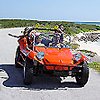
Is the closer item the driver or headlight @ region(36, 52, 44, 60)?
headlight @ region(36, 52, 44, 60)

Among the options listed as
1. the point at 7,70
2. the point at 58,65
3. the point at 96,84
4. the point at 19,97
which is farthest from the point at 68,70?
the point at 7,70

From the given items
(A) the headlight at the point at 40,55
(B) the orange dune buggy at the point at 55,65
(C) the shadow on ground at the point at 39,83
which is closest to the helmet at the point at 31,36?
(B) the orange dune buggy at the point at 55,65

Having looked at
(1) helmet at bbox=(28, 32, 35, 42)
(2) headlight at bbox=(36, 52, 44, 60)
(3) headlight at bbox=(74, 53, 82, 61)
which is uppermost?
(1) helmet at bbox=(28, 32, 35, 42)

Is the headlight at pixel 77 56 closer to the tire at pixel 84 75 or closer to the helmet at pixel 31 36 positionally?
the tire at pixel 84 75

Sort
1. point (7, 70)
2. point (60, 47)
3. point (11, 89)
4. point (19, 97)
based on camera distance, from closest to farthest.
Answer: point (19, 97) → point (11, 89) → point (60, 47) → point (7, 70)

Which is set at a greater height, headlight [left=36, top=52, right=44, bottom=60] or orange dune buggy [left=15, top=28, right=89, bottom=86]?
headlight [left=36, top=52, right=44, bottom=60]

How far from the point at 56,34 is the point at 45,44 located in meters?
0.69

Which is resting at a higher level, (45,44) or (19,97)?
(45,44)

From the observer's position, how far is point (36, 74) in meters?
10.7

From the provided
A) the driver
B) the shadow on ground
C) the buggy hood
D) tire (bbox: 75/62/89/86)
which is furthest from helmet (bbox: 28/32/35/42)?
tire (bbox: 75/62/89/86)

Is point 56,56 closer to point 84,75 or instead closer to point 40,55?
point 40,55

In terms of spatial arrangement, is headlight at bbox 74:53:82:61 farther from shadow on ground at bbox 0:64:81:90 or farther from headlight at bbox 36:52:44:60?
headlight at bbox 36:52:44:60

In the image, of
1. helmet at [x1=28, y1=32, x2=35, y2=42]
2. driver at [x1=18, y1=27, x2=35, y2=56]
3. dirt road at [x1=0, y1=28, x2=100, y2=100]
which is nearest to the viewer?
dirt road at [x1=0, y1=28, x2=100, y2=100]

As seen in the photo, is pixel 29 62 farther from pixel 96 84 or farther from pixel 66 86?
pixel 96 84
